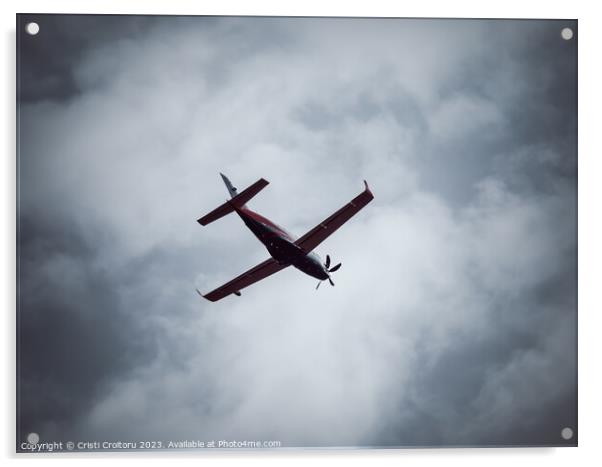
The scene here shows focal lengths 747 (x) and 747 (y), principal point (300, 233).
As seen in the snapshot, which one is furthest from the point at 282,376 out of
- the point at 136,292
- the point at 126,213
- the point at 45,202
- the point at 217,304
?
the point at 45,202

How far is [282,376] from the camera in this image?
7168mm

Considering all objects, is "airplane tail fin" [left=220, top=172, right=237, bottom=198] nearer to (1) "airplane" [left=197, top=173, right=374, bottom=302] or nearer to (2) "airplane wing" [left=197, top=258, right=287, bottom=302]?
(1) "airplane" [left=197, top=173, right=374, bottom=302]

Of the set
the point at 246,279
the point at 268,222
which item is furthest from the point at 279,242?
the point at 246,279

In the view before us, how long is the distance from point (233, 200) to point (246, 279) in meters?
0.83

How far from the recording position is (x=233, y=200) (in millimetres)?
7430

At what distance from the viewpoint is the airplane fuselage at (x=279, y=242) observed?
764 cm

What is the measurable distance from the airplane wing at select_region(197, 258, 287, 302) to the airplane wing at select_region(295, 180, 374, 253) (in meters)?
0.40

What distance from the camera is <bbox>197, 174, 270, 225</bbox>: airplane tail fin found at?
7.36 meters

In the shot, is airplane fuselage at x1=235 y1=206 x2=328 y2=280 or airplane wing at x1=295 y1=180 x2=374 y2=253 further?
airplane fuselage at x1=235 y1=206 x2=328 y2=280

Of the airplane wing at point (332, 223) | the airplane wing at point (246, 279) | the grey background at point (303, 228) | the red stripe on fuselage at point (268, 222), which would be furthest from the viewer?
the red stripe on fuselage at point (268, 222)

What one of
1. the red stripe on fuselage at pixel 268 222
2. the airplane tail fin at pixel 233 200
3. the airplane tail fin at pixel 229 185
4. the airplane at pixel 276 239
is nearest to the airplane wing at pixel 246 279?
the airplane at pixel 276 239

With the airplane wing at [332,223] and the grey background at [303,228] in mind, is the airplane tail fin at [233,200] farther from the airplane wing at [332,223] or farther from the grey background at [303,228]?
the airplane wing at [332,223]

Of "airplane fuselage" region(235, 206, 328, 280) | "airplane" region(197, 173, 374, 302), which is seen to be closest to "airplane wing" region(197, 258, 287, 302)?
"airplane" region(197, 173, 374, 302)

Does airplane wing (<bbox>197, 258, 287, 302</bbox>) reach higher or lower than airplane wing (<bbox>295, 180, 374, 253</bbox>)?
lower
